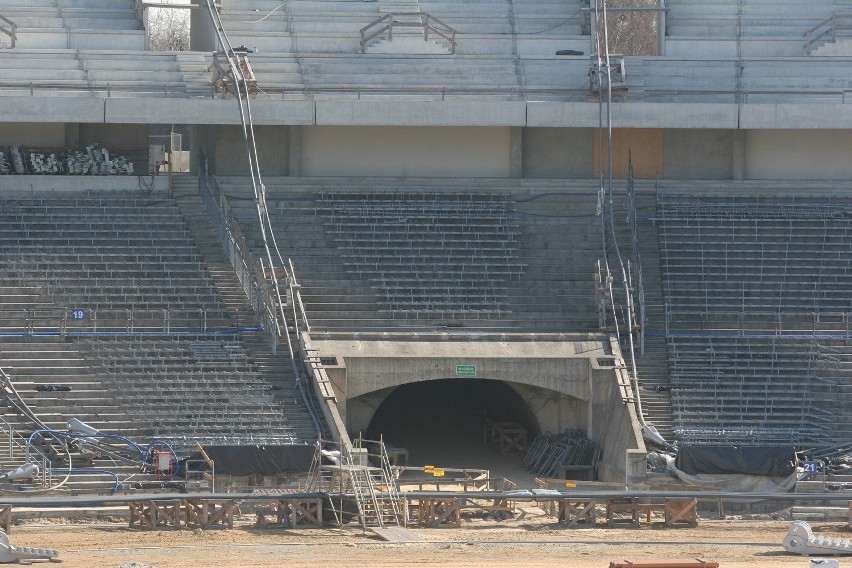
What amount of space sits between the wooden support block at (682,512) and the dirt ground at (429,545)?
18 centimetres

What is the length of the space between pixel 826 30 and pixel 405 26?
1109cm

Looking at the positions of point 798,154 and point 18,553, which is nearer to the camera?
point 18,553

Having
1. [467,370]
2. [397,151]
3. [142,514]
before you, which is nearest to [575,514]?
[467,370]

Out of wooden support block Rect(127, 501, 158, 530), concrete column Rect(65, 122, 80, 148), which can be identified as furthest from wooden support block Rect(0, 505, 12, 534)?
concrete column Rect(65, 122, 80, 148)

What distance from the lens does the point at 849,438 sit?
1448 inches

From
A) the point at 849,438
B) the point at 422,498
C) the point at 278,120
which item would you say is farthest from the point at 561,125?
the point at 422,498

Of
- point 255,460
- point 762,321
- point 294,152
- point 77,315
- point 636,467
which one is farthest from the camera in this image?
point 294,152

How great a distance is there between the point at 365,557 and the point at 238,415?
29.2 feet

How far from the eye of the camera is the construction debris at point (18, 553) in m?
27.3

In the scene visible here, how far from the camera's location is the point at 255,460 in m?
34.6

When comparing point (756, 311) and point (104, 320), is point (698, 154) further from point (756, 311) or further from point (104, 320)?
point (104, 320)

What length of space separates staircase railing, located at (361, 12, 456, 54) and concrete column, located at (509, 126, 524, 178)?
114 inches

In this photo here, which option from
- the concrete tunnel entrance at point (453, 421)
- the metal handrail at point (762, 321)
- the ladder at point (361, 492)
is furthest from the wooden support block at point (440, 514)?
the metal handrail at point (762, 321)

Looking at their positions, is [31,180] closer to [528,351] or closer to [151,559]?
[528,351]
